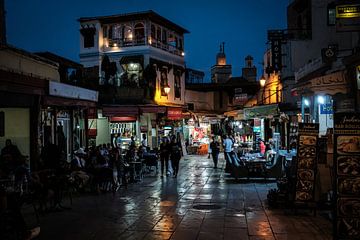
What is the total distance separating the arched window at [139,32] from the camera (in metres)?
35.3

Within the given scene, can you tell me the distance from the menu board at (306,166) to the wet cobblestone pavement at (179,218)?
0.51 metres

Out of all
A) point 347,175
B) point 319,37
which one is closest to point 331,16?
point 319,37

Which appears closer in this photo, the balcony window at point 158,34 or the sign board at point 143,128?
the sign board at point 143,128

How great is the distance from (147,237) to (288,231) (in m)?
2.87

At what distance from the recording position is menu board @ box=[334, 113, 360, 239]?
24.3 feet

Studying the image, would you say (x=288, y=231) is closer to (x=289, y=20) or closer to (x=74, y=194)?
(x=74, y=194)

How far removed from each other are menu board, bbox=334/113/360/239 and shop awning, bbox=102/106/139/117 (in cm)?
2104

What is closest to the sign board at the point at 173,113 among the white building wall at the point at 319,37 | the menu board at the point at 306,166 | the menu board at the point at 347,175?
the white building wall at the point at 319,37

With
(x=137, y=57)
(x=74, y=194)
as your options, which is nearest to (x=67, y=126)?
(x=74, y=194)

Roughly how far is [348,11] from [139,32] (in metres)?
24.5

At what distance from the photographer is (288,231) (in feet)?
30.4

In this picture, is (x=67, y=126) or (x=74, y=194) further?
(x=67, y=126)

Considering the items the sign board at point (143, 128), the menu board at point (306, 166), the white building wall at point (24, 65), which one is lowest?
the menu board at point (306, 166)

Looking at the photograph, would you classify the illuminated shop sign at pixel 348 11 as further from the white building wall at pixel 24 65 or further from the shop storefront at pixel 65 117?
the white building wall at pixel 24 65
